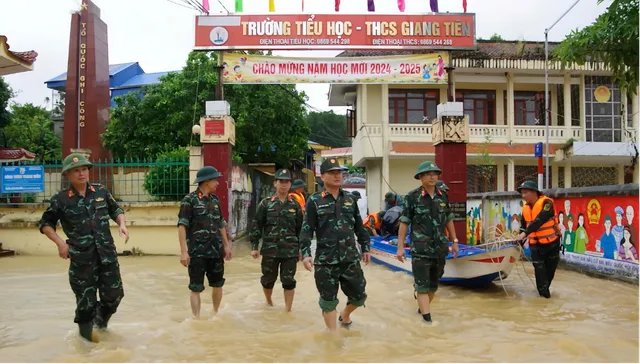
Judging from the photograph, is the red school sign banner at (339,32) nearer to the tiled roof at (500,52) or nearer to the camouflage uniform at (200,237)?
→ the camouflage uniform at (200,237)

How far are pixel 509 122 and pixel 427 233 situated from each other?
16.1 meters

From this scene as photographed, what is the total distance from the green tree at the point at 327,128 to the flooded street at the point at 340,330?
144ft

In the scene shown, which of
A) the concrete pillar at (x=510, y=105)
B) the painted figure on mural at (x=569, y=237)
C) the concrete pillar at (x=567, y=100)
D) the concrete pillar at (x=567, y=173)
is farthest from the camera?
the concrete pillar at (x=567, y=173)

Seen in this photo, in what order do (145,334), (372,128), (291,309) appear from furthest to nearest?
(372,128), (291,309), (145,334)

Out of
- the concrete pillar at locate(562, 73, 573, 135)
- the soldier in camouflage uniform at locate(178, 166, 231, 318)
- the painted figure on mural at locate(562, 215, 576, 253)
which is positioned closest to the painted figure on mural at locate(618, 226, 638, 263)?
the painted figure on mural at locate(562, 215, 576, 253)

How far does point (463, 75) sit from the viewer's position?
67.8 feet

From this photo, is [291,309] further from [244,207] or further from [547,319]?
[244,207]

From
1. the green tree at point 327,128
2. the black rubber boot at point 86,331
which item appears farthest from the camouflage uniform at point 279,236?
the green tree at point 327,128

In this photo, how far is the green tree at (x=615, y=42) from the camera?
5.13 metres

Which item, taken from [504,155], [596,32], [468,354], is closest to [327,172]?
[468,354]

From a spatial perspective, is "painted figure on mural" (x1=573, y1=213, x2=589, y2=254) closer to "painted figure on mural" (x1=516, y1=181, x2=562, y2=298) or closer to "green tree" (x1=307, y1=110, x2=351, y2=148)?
"painted figure on mural" (x1=516, y1=181, x2=562, y2=298)

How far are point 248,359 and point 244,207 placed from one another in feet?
32.8

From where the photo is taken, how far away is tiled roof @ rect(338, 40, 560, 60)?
1989 cm

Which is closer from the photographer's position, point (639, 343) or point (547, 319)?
point (639, 343)
